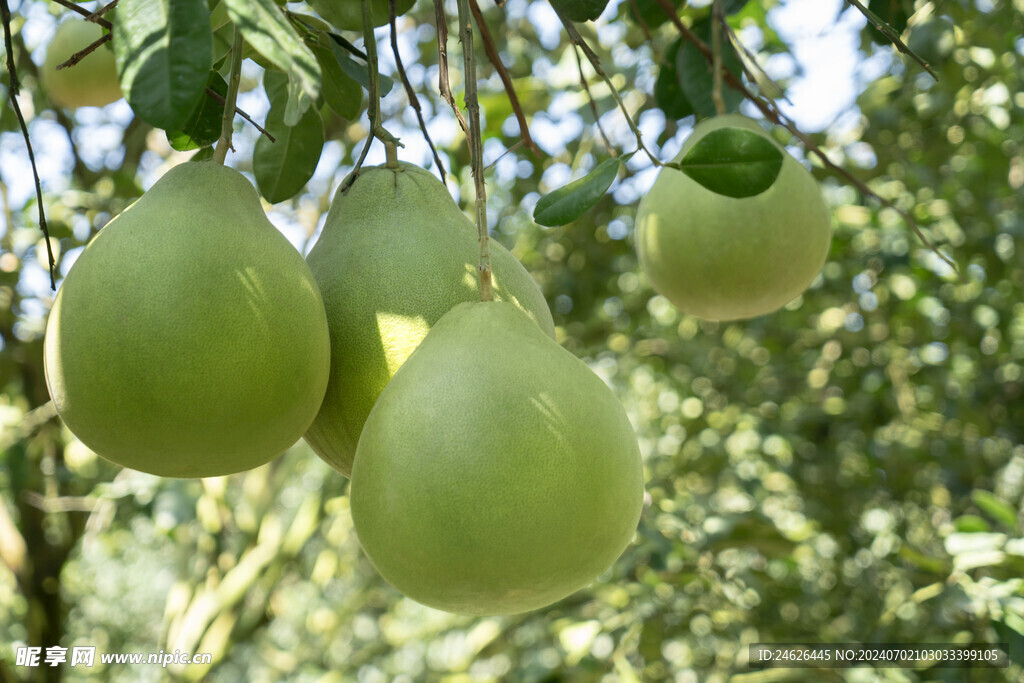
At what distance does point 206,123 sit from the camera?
2.99 ft

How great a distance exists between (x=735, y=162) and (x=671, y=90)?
32.4 inches

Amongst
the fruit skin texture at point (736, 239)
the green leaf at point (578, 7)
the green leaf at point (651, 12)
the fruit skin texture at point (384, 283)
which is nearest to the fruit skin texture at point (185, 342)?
the fruit skin texture at point (384, 283)

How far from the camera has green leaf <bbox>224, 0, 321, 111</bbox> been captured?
46 cm

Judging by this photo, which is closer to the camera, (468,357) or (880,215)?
(468,357)

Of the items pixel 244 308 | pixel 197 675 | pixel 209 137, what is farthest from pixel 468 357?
pixel 197 675

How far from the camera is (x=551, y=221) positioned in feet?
2.45

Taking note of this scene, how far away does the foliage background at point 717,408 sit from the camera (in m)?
2.25

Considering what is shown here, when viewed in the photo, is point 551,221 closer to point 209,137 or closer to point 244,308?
point 244,308

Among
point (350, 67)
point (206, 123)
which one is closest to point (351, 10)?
point (350, 67)

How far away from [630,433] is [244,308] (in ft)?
1.02

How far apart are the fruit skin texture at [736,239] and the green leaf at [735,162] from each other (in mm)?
453

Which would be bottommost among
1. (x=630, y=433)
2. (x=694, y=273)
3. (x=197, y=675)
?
(x=197, y=675)

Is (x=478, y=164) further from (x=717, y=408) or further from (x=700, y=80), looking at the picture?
(x=717, y=408)

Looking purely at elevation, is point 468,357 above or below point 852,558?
above
